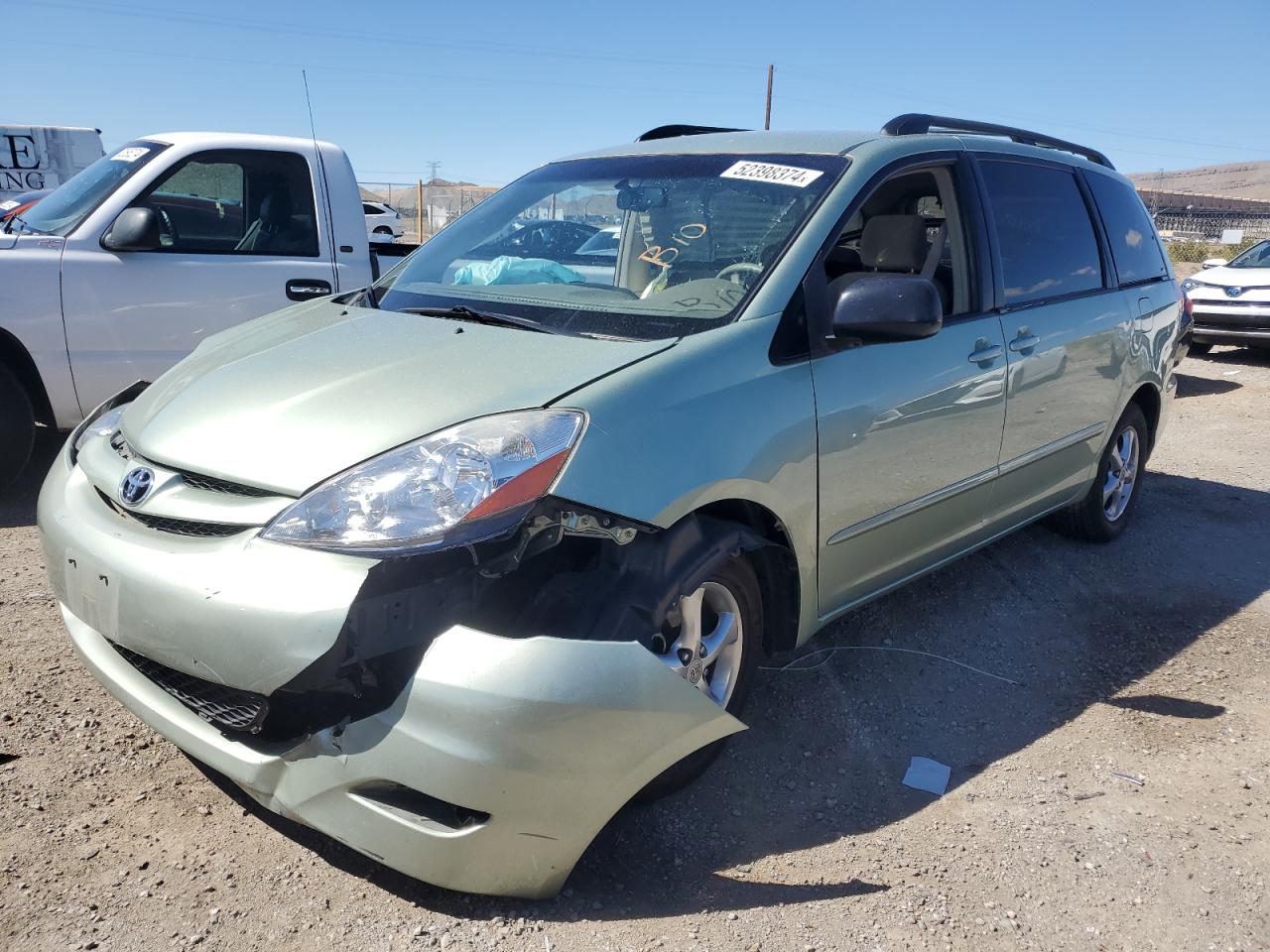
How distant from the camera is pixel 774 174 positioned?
3.15 meters

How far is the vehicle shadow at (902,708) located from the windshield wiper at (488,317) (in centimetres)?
136

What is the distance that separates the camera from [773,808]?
2699 millimetres

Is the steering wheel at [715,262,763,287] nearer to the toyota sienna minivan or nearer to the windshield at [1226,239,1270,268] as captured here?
the toyota sienna minivan

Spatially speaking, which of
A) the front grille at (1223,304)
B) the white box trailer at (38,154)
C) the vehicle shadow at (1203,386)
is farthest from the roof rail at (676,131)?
the white box trailer at (38,154)

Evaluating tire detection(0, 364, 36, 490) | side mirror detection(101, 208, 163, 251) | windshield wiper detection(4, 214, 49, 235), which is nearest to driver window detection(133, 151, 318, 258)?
side mirror detection(101, 208, 163, 251)

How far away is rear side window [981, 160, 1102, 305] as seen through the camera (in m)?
3.73

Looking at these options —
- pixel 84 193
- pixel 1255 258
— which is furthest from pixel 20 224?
pixel 1255 258

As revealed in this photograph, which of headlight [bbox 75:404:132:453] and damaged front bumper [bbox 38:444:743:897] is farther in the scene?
headlight [bbox 75:404:132:453]

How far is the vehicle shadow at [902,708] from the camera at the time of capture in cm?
238

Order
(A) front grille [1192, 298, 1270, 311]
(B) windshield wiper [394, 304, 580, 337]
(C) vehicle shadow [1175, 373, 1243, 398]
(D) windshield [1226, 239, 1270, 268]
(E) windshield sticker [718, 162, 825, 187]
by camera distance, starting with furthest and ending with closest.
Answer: (D) windshield [1226, 239, 1270, 268], (A) front grille [1192, 298, 1270, 311], (C) vehicle shadow [1175, 373, 1243, 398], (E) windshield sticker [718, 162, 825, 187], (B) windshield wiper [394, 304, 580, 337]

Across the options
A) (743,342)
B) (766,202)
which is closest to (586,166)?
(766,202)

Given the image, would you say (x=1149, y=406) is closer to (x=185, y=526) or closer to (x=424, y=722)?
(x=424, y=722)

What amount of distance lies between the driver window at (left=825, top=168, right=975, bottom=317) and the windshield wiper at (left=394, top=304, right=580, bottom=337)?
1133mm

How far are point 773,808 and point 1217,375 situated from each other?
1057 centimetres
